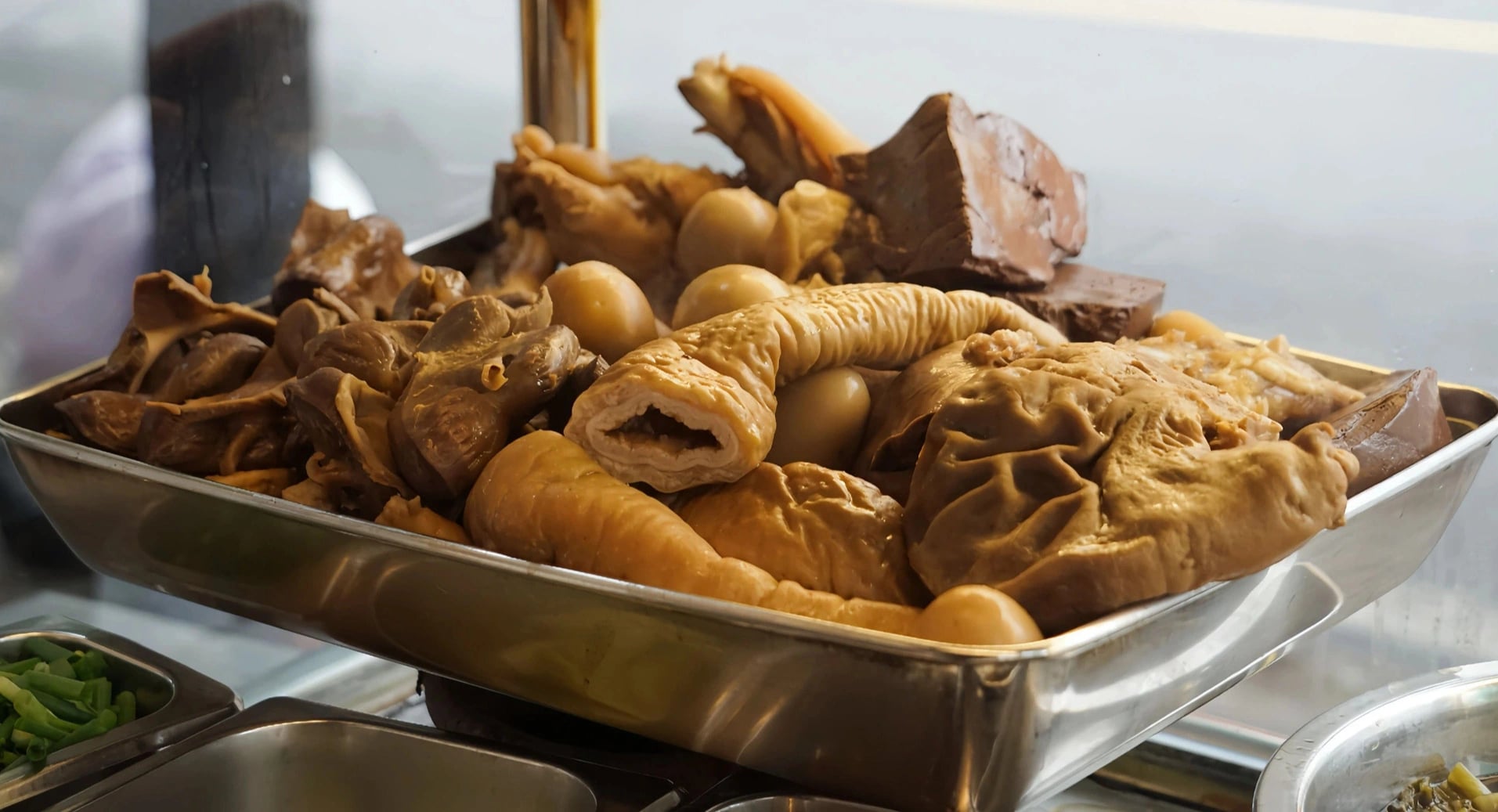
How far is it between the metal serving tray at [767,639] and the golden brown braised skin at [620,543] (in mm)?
53

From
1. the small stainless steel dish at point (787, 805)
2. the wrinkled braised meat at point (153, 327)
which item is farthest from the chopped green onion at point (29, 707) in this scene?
the small stainless steel dish at point (787, 805)

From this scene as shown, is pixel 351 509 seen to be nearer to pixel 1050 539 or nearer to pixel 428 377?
pixel 428 377

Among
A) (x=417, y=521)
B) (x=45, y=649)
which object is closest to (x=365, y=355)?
(x=417, y=521)

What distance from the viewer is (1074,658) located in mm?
793

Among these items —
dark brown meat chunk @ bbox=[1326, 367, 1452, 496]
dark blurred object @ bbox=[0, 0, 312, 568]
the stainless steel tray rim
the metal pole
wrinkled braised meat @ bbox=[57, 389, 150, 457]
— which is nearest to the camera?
the stainless steel tray rim

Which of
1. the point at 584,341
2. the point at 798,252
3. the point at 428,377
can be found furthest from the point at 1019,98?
the point at 428,377

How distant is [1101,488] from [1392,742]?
0.49 metres

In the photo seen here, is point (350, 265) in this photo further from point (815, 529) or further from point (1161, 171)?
point (1161, 171)

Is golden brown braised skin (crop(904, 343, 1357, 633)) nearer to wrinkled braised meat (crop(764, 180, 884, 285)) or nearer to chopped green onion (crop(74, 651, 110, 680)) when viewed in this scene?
wrinkled braised meat (crop(764, 180, 884, 285))

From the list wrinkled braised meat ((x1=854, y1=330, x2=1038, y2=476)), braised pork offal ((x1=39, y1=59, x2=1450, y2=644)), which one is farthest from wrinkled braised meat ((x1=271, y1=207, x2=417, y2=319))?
wrinkled braised meat ((x1=854, y1=330, x2=1038, y2=476))

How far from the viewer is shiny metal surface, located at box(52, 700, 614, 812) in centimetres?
106

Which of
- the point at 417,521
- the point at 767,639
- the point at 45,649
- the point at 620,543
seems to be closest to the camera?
the point at 767,639

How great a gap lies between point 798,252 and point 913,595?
24.3 inches

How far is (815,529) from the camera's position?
0.97 meters
